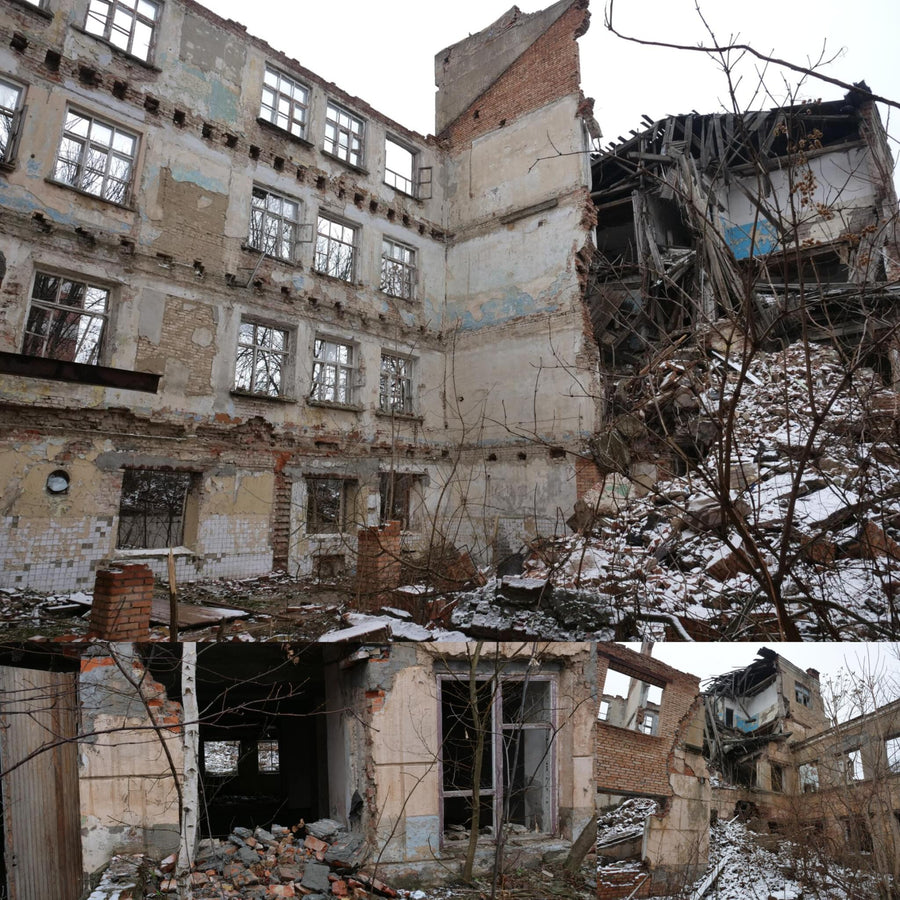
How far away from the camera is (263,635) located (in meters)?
6.54

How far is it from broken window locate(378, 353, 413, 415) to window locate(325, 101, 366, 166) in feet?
13.8

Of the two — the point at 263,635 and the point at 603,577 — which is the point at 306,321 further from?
the point at 603,577

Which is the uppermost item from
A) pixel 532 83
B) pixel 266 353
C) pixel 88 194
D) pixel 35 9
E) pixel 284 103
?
pixel 532 83

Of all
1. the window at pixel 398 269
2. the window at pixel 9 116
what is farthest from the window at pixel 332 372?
the window at pixel 9 116

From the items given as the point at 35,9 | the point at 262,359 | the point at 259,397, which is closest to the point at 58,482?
the point at 259,397

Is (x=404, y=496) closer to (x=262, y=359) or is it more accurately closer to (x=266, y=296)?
(x=262, y=359)

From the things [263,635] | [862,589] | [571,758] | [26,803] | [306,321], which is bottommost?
[26,803]

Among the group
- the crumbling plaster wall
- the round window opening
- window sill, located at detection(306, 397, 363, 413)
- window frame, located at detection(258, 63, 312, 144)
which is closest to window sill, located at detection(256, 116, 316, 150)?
window frame, located at detection(258, 63, 312, 144)

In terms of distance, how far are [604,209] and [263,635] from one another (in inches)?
558

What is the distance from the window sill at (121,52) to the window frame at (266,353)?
13.8 feet

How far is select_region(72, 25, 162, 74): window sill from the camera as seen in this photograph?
9523mm

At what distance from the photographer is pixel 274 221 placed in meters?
11.7

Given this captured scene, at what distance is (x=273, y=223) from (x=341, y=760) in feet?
31.7

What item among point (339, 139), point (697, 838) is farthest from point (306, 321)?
point (697, 838)
